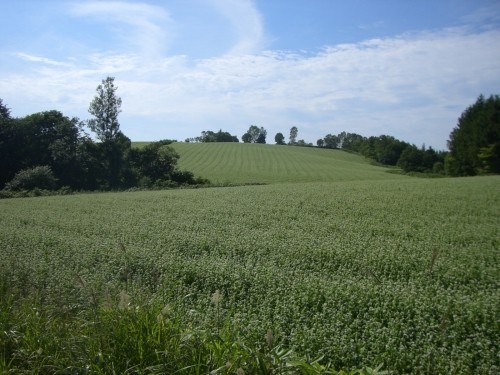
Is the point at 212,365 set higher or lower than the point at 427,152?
lower

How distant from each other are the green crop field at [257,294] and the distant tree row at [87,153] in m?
38.3

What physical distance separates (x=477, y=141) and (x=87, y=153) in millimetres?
55478

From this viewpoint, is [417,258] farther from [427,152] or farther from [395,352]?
[427,152]

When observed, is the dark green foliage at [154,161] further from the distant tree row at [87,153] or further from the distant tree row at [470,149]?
the distant tree row at [470,149]

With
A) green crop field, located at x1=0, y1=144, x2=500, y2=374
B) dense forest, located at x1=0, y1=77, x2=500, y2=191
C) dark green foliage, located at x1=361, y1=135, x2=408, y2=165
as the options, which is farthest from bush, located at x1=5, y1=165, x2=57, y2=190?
dark green foliage, located at x1=361, y1=135, x2=408, y2=165

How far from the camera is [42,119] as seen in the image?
2172 inches

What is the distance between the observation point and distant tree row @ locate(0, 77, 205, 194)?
51812mm

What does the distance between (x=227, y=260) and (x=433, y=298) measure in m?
4.44

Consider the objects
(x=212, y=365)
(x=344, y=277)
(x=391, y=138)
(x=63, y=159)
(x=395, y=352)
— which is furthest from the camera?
(x=391, y=138)

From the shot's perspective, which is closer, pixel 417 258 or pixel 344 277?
pixel 344 277

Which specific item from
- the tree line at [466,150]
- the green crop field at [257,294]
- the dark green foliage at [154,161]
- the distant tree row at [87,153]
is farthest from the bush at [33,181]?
the tree line at [466,150]

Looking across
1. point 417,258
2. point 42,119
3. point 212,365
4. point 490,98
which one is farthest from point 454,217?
point 490,98

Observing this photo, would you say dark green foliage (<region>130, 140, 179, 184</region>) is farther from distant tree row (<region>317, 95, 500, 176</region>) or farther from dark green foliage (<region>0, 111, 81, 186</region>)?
distant tree row (<region>317, 95, 500, 176</region>)

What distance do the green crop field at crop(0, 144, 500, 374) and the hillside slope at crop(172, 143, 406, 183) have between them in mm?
36087
